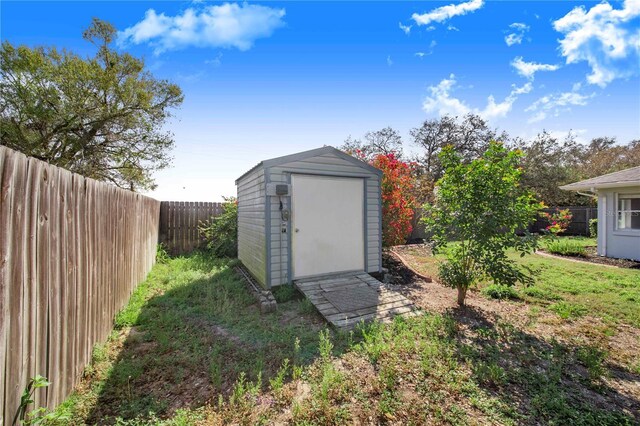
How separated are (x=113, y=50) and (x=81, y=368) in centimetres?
1587

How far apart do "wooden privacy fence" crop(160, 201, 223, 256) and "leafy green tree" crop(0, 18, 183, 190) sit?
6746 mm

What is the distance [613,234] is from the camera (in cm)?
802

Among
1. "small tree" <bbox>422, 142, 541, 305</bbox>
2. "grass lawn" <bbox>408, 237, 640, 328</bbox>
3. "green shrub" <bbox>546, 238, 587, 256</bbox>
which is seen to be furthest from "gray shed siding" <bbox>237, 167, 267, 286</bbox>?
"green shrub" <bbox>546, 238, 587, 256</bbox>

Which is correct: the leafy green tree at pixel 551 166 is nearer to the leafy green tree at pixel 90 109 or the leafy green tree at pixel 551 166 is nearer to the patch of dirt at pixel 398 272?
the patch of dirt at pixel 398 272

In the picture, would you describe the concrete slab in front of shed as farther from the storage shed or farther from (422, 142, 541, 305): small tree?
(422, 142, 541, 305): small tree

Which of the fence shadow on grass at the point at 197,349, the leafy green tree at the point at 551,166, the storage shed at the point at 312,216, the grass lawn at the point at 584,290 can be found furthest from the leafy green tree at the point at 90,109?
the leafy green tree at the point at 551,166

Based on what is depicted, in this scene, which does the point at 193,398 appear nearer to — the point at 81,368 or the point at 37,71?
the point at 81,368

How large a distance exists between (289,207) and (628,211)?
32.9 feet

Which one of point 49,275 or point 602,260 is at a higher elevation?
point 49,275

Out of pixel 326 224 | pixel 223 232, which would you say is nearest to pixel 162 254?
pixel 223 232

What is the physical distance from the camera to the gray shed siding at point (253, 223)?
4.79 m

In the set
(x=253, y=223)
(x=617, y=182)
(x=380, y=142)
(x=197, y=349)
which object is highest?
(x=380, y=142)

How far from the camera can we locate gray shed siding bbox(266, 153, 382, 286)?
4.67 m

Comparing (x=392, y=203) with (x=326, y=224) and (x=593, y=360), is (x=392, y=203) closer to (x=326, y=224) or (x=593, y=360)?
(x=326, y=224)
